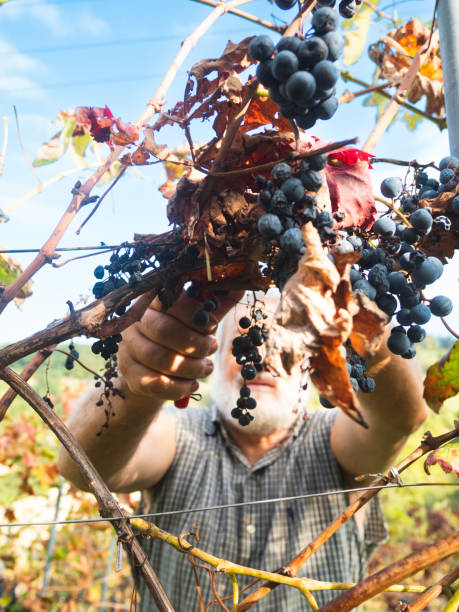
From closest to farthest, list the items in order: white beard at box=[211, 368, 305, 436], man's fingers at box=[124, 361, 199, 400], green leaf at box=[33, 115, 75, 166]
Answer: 1. man's fingers at box=[124, 361, 199, 400]
2. green leaf at box=[33, 115, 75, 166]
3. white beard at box=[211, 368, 305, 436]

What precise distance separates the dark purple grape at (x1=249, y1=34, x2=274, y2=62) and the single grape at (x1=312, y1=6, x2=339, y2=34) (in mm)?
43

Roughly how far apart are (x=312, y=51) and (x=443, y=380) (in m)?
0.50

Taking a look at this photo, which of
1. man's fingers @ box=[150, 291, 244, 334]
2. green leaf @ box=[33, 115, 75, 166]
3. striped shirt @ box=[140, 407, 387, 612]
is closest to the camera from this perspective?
man's fingers @ box=[150, 291, 244, 334]

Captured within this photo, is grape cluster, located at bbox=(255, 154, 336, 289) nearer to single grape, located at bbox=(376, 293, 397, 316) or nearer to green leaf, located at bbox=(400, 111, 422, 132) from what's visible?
single grape, located at bbox=(376, 293, 397, 316)

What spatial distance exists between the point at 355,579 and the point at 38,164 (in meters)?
1.86

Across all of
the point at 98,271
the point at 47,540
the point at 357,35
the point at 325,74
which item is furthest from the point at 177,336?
the point at 47,540

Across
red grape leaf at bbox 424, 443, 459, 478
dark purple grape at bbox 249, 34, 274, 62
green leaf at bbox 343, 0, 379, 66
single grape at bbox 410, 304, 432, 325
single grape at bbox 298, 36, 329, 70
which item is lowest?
red grape leaf at bbox 424, 443, 459, 478

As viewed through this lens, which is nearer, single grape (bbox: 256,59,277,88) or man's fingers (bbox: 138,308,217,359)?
single grape (bbox: 256,59,277,88)

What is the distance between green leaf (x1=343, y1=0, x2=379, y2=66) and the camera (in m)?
1.47

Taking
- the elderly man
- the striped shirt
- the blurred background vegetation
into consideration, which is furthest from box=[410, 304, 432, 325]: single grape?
the blurred background vegetation

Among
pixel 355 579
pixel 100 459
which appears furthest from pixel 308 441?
pixel 100 459

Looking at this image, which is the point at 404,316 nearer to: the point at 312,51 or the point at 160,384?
the point at 312,51

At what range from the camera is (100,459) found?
161 cm

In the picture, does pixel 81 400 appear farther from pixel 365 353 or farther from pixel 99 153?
pixel 365 353
